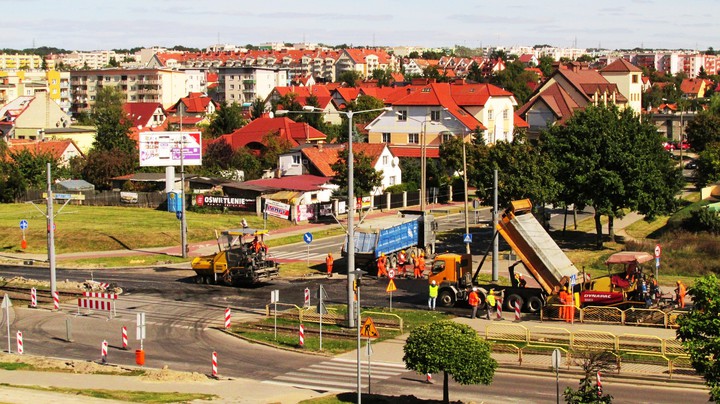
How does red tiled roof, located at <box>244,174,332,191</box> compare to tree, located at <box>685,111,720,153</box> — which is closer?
red tiled roof, located at <box>244,174,332,191</box>

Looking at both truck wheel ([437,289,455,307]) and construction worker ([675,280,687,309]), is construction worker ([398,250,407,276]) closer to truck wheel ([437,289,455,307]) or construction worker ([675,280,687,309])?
truck wheel ([437,289,455,307])

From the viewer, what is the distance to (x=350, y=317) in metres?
36.1

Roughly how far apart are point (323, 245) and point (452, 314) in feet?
71.6

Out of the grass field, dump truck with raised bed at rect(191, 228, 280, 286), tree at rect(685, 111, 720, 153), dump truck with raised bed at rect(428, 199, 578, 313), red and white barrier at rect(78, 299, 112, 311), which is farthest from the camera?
tree at rect(685, 111, 720, 153)

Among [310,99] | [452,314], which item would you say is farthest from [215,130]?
[452,314]

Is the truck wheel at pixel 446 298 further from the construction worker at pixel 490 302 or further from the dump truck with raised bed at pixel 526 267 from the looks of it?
the construction worker at pixel 490 302

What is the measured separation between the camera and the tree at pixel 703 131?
115m

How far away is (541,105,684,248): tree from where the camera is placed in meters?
55.1

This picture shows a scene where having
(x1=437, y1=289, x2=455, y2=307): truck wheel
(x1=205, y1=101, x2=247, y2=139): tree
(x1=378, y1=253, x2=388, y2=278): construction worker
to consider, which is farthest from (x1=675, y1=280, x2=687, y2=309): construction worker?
(x1=205, y1=101, x2=247, y2=139): tree

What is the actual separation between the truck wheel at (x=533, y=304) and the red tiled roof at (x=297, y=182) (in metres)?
36.8

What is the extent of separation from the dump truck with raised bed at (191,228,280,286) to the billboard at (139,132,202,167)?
28583 mm

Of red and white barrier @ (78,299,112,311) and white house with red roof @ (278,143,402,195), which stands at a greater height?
white house with red roof @ (278,143,402,195)

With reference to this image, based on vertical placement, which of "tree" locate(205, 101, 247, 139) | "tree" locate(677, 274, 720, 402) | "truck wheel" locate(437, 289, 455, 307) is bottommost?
"truck wheel" locate(437, 289, 455, 307)

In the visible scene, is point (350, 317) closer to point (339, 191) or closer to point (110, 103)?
point (339, 191)
